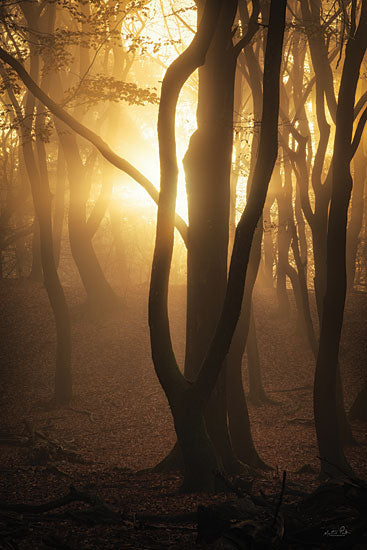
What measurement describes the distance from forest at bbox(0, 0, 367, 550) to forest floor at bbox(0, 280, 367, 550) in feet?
0.17

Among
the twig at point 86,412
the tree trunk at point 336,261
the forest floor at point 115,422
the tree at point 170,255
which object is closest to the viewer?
the forest floor at point 115,422

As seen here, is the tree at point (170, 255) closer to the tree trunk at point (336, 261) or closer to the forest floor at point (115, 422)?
the forest floor at point (115, 422)

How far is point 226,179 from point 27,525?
17.4 feet

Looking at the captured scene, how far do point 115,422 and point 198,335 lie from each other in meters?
6.29

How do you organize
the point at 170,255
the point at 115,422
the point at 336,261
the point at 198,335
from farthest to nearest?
the point at 115,422 < the point at 336,261 < the point at 198,335 < the point at 170,255

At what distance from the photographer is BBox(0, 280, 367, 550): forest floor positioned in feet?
19.4

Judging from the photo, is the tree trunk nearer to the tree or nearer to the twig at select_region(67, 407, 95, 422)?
the tree

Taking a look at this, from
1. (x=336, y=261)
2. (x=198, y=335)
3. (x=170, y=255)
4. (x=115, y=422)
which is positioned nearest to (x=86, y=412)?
(x=115, y=422)

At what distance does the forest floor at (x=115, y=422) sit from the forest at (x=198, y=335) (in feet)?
0.17

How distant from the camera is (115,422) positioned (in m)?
13.7

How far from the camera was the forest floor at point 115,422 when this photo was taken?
5.92 meters

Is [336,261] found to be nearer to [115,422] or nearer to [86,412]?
[115,422]

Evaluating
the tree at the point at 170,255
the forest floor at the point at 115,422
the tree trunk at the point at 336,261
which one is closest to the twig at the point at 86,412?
the forest floor at the point at 115,422

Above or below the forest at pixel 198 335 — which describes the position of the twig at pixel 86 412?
below
